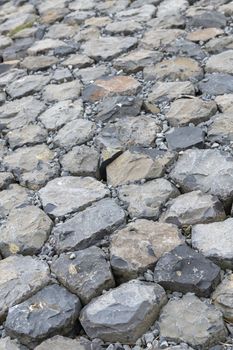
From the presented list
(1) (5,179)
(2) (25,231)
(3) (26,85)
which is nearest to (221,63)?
(3) (26,85)

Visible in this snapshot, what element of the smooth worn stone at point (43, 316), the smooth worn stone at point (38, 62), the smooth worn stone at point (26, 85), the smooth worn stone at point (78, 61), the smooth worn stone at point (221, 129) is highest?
the smooth worn stone at point (38, 62)

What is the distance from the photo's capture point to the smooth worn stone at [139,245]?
174 cm

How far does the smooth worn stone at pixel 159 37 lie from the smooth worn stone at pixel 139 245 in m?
1.55

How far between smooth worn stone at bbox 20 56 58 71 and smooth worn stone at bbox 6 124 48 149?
696 mm

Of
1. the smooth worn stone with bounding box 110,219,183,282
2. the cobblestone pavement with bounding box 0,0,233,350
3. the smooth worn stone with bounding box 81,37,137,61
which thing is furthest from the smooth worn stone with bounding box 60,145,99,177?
the smooth worn stone with bounding box 81,37,137,61

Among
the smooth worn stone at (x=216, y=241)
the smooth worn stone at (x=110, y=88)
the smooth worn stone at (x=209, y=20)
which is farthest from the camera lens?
the smooth worn stone at (x=209, y=20)

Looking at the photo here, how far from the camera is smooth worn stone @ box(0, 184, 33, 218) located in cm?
217

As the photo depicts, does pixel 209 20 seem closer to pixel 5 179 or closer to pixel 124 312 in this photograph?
pixel 5 179

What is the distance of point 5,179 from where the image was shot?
234cm

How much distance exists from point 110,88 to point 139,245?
1.18m

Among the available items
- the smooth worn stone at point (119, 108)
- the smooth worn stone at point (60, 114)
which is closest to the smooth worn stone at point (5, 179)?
the smooth worn stone at point (60, 114)

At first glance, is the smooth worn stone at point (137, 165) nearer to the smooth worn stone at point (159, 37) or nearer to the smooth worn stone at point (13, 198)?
the smooth worn stone at point (13, 198)

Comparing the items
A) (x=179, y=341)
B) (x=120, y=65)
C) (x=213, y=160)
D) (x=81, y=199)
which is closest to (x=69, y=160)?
(x=81, y=199)

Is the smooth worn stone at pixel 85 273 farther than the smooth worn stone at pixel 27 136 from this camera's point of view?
No
